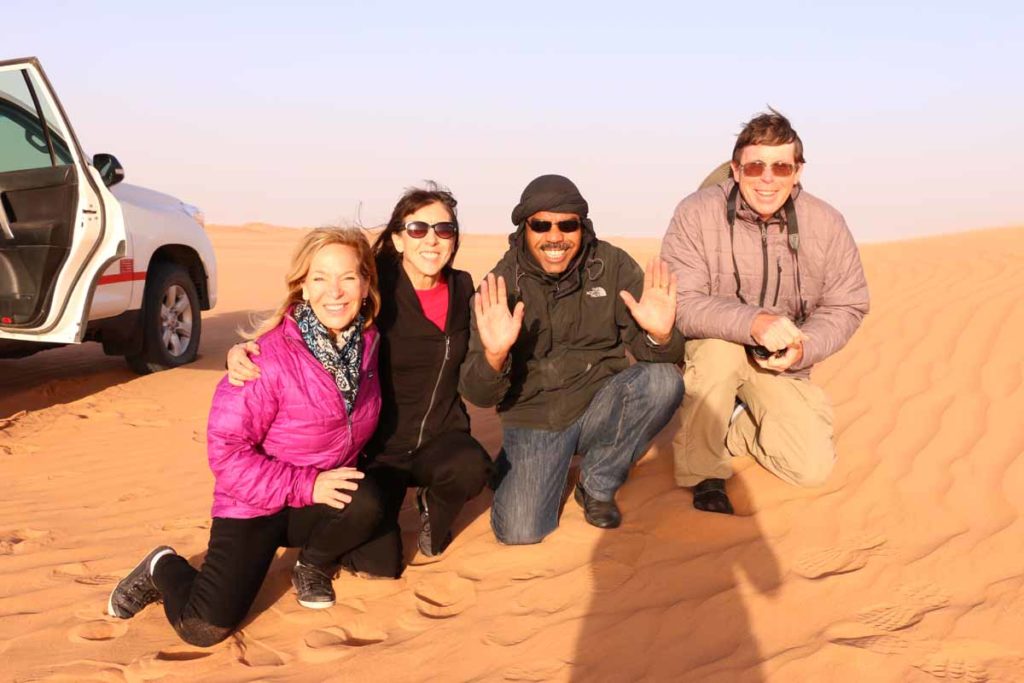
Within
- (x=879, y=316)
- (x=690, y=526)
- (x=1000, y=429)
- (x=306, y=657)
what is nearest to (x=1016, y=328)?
(x=879, y=316)

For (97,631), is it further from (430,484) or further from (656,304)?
(656,304)

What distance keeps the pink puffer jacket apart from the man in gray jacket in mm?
1702

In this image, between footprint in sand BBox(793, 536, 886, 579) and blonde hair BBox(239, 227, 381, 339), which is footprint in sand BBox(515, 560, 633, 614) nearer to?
footprint in sand BBox(793, 536, 886, 579)

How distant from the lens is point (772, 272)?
4.02 metres

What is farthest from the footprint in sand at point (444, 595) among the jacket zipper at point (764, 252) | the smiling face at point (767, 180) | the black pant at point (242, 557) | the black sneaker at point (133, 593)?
the smiling face at point (767, 180)

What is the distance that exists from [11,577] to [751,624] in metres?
2.86

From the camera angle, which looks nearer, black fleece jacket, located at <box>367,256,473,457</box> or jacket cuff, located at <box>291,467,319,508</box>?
jacket cuff, located at <box>291,467,319,508</box>

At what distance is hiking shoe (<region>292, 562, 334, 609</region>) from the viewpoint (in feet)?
10.6

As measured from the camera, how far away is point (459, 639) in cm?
295

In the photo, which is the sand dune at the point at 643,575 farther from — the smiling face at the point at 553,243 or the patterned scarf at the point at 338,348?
the smiling face at the point at 553,243

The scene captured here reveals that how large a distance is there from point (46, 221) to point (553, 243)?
12.2 ft

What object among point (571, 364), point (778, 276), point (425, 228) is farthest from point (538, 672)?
point (778, 276)

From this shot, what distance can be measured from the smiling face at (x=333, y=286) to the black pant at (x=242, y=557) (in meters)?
0.63

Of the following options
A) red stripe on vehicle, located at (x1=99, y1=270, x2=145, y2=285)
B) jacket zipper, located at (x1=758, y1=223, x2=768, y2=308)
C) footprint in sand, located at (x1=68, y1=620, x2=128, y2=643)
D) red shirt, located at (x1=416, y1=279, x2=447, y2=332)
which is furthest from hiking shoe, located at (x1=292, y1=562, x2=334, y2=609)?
red stripe on vehicle, located at (x1=99, y1=270, x2=145, y2=285)
